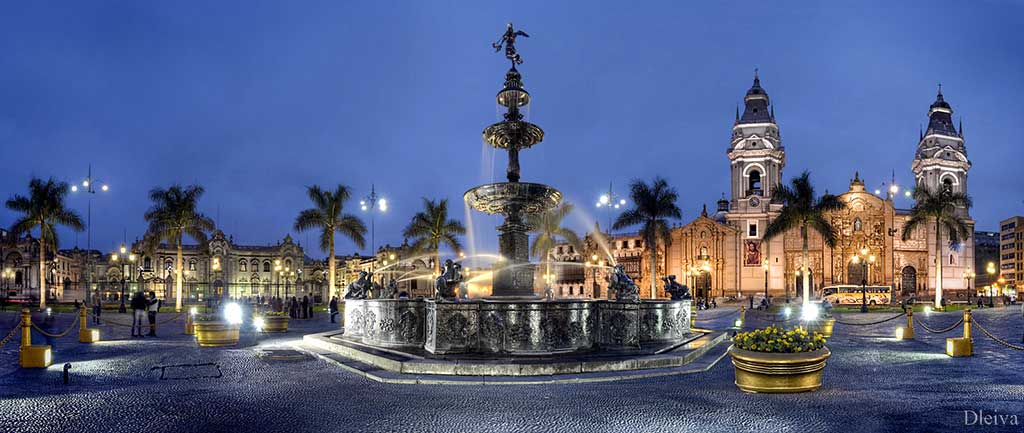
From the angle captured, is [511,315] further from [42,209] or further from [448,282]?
[42,209]

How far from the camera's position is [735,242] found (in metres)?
68.4

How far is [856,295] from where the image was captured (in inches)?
2188

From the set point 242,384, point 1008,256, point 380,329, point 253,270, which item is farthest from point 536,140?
point 1008,256

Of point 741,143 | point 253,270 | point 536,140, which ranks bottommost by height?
point 253,270

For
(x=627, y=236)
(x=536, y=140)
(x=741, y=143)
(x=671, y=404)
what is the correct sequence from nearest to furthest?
(x=671, y=404) → (x=536, y=140) → (x=741, y=143) → (x=627, y=236)

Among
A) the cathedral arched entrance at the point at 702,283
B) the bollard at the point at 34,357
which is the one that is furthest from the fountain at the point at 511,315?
the cathedral arched entrance at the point at 702,283

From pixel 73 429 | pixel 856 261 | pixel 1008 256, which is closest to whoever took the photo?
pixel 73 429

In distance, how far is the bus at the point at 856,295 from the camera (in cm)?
5472

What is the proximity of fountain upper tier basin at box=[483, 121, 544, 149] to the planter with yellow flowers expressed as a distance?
935cm

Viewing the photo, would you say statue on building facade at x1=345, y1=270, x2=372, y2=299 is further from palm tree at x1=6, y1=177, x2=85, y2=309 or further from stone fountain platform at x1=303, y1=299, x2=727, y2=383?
palm tree at x1=6, y1=177, x2=85, y2=309

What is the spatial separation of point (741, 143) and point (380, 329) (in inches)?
2499

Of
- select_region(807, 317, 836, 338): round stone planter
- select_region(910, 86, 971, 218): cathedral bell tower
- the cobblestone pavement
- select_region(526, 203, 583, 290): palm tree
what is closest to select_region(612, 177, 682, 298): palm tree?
select_region(526, 203, 583, 290): palm tree

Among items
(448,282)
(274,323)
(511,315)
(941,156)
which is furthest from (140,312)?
(941,156)

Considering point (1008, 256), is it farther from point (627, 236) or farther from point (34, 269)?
point (34, 269)
